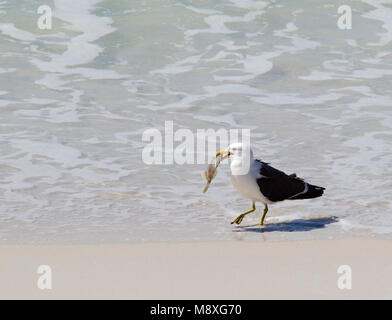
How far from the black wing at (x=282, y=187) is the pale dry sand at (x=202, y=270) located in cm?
62

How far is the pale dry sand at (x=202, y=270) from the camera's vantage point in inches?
181

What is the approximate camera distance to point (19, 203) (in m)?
6.46

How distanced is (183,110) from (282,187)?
3.45 metres

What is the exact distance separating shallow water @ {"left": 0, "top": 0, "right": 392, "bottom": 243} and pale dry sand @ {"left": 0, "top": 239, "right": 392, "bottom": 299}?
265 mm

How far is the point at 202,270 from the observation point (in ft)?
16.4

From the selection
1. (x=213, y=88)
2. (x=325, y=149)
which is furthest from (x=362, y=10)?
(x=325, y=149)

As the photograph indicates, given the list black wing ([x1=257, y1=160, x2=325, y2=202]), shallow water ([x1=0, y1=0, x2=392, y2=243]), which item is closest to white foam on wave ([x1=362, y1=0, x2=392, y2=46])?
shallow water ([x1=0, y1=0, x2=392, y2=243])

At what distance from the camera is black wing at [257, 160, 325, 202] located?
240 inches

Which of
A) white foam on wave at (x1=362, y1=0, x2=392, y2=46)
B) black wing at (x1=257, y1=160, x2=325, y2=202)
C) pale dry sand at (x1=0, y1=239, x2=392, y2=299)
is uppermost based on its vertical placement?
white foam on wave at (x1=362, y1=0, x2=392, y2=46)

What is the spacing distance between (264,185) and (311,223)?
0.47 metres

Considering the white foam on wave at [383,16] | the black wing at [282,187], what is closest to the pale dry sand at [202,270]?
the black wing at [282,187]

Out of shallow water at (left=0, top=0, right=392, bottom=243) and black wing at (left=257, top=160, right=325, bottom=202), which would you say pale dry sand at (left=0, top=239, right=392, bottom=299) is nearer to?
shallow water at (left=0, top=0, right=392, bottom=243)

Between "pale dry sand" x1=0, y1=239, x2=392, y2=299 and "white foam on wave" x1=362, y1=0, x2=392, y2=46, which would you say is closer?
"pale dry sand" x1=0, y1=239, x2=392, y2=299

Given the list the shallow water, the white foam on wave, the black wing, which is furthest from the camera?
the white foam on wave
